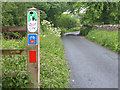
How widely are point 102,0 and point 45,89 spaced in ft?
41.3

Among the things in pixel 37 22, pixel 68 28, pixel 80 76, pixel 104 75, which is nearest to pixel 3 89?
pixel 37 22

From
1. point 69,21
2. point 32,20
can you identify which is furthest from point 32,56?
point 69,21

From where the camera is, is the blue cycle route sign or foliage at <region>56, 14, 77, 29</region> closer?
the blue cycle route sign

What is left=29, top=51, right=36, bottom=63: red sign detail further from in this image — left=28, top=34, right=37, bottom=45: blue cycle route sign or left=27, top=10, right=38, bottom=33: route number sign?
left=27, top=10, right=38, bottom=33: route number sign

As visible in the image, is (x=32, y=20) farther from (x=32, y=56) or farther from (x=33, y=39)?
(x=32, y=56)

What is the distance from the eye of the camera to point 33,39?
351 centimetres

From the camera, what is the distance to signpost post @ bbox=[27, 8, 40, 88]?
3.46 metres

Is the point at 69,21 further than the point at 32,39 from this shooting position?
Yes

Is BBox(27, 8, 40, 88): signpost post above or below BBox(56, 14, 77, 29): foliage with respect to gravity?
below

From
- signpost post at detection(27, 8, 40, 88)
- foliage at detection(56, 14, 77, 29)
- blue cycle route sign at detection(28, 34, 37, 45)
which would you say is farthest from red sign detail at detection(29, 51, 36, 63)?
foliage at detection(56, 14, 77, 29)

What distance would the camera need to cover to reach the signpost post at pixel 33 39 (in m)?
3.46

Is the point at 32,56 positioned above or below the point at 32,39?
below

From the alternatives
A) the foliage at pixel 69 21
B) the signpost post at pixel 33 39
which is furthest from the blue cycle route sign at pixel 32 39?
the foliage at pixel 69 21

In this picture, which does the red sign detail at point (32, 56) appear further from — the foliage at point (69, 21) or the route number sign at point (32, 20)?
the foliage at point (69, 21)
